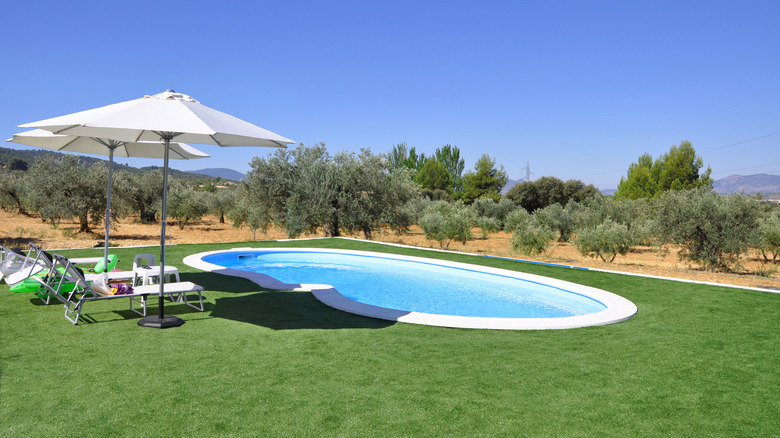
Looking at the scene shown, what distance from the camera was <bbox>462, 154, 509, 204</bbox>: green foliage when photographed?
177 feet

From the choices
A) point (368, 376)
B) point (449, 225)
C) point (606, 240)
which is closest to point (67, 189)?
point (449, 225)

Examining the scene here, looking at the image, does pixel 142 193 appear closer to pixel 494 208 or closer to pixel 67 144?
pixel 67 144

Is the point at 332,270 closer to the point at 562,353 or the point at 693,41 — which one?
the point at 562,353

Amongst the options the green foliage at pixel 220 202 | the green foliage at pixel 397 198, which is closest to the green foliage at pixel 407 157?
the green foliage at pixel 220 202

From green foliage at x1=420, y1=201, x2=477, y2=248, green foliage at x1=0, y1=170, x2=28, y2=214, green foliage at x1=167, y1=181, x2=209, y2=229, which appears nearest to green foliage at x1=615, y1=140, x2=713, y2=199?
green foliage at x1=420, y1=201, x2=477, y2=248

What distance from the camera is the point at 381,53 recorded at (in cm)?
3306

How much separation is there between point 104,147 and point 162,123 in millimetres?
4115

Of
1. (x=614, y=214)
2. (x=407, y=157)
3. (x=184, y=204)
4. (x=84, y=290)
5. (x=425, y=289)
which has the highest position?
(x=407, y=157)

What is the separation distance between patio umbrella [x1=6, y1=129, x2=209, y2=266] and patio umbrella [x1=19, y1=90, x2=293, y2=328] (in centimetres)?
160

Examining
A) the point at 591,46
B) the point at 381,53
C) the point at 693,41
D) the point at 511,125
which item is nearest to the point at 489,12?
the point at 381,53

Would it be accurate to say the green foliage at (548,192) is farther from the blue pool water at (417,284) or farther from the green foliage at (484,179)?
the blue pool water at (417,284)

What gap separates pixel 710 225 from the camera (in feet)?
45.2

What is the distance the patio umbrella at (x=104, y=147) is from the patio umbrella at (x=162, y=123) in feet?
5.26

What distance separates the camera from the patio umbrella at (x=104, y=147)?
6.94 metres
